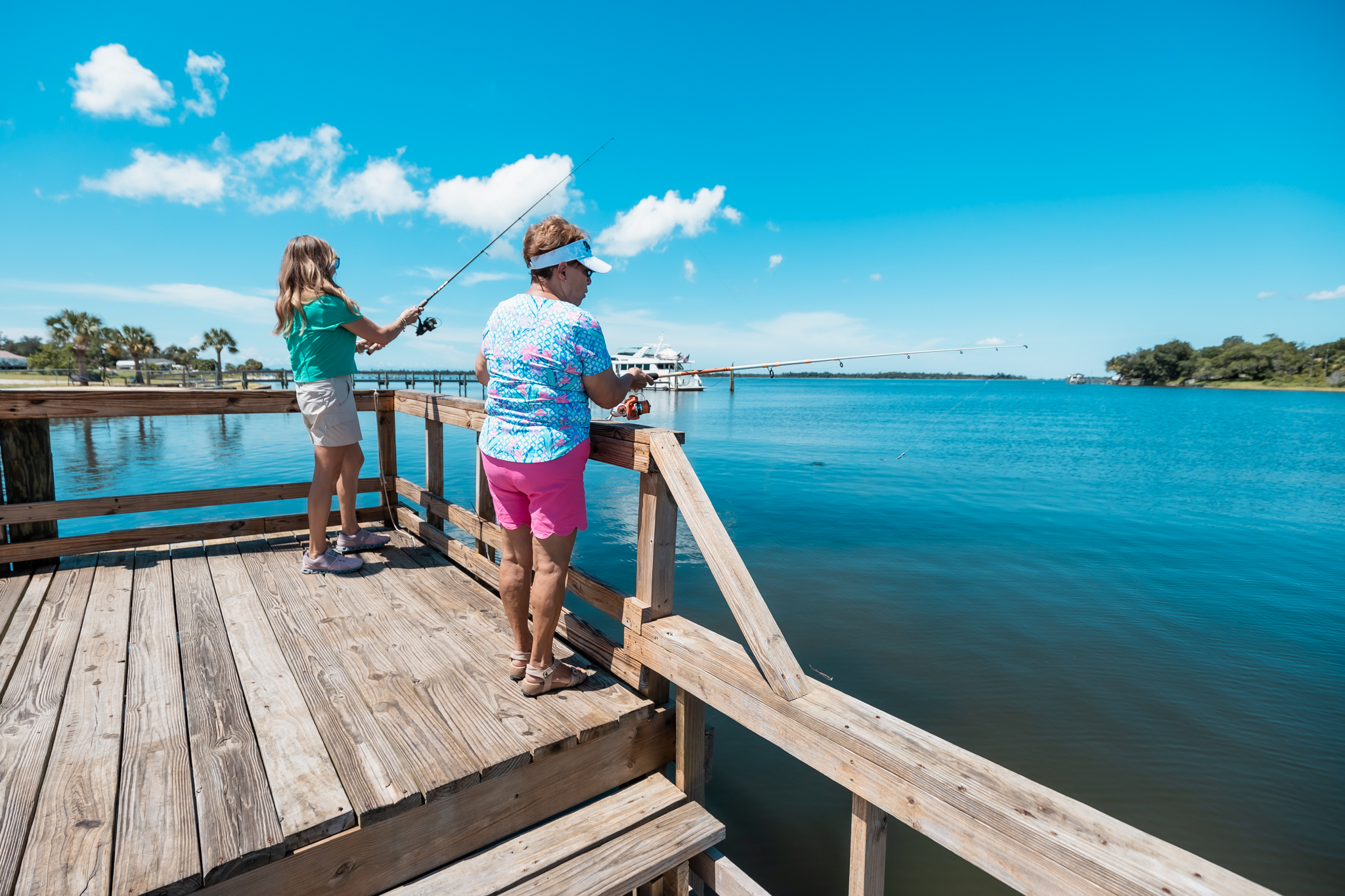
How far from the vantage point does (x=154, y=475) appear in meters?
12.8

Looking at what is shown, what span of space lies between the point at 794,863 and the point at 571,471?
2788mm

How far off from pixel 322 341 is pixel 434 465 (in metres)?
1.08

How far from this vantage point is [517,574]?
2.24 m

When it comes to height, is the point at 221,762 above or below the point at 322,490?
below

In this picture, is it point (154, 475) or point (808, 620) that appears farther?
point (154, 475)

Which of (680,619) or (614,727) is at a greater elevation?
(680,619)

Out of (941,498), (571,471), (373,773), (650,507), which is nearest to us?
(373,773)

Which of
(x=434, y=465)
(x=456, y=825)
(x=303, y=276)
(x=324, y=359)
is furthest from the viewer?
(x=434, y=465)

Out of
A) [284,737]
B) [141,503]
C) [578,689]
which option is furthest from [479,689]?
[141,503]

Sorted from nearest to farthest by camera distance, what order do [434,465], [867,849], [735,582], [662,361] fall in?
1. [867,849]
2. [735,582]
3. [434,465]
4. [662,361]

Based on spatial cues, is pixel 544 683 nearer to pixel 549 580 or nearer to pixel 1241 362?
pixel 549 580

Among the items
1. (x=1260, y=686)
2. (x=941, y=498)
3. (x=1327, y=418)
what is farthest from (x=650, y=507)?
(x=1327, y=418)

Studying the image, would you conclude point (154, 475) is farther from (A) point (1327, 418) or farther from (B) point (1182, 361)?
(B) point (1182, 361)

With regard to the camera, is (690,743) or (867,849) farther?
(690,743)
